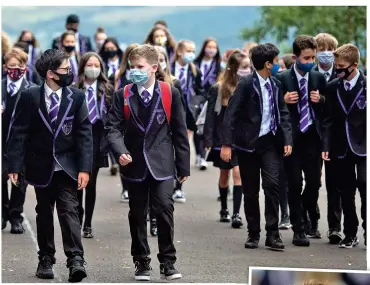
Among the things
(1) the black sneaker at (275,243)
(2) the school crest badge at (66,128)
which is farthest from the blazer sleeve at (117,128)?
(1) the black sneaker at (275,243)

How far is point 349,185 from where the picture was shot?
40.3 feet

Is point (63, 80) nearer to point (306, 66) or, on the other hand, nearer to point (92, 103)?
point (92, 103)

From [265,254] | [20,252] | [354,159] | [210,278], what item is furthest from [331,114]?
[20,252]

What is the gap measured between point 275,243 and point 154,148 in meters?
2.06

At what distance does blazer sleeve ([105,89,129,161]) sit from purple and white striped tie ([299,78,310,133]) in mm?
2322

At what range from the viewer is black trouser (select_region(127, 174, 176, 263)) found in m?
10.6

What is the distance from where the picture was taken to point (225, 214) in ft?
46.7

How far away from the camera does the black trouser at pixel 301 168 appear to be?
41.2 feet

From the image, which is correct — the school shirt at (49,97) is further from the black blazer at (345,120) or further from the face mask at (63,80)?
the black blazer at (345,120)

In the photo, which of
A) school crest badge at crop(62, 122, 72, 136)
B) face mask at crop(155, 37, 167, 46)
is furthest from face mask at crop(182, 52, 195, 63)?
school crest badge at crop(62, 122, 72, 136)

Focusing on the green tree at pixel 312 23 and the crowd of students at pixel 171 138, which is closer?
the crowd of students at pixel 171 138

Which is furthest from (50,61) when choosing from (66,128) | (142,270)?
(142,270)

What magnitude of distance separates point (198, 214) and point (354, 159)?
3.08m

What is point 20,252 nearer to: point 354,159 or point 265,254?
point 265,254
